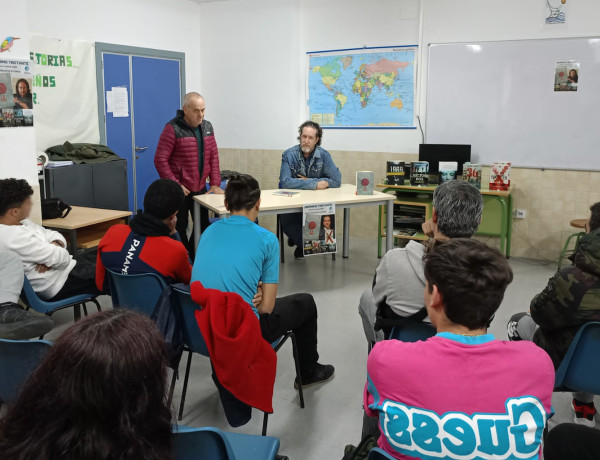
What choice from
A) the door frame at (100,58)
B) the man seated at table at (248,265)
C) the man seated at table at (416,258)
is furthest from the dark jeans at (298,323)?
the door frame at (100,58)

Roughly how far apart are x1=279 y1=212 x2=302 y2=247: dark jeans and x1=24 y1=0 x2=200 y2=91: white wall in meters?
2.67

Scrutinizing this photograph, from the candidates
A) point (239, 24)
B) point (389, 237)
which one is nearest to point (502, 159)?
point (389, 237)

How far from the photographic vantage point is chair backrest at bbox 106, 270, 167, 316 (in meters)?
2.64

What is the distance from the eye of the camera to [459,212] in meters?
2.41

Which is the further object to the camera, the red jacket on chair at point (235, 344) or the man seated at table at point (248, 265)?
the man seated at table at point (248, 265)

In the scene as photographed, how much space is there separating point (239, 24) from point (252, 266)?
5137mm

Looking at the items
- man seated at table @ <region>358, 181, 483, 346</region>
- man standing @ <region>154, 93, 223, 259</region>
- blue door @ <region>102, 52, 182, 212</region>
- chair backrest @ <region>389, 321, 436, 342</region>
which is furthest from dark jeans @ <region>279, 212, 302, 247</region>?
chair backrest @ <region>389, 321, 436, 342</region>

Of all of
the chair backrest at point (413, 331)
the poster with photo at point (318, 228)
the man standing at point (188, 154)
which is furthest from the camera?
the man standing at point (188, 154)

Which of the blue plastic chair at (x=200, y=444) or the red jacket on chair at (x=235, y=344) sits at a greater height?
the blue plastic chair at (x=200, y=444)

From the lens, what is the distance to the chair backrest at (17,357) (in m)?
1.84

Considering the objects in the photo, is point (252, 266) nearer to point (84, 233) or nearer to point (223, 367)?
point (223, 367)

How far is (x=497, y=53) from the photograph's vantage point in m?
5.70

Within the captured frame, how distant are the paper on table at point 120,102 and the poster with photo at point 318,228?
9.24 feet

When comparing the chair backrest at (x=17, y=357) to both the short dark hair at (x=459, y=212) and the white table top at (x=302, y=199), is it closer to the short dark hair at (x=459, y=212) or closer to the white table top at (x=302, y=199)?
the short dark hair at (x=459, y=212)
